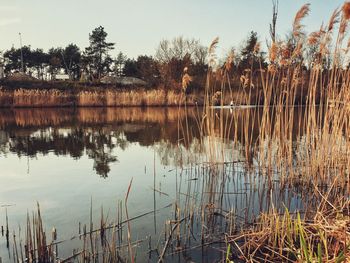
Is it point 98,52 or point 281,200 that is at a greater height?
point 98,52

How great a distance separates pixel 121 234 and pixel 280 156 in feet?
9.57

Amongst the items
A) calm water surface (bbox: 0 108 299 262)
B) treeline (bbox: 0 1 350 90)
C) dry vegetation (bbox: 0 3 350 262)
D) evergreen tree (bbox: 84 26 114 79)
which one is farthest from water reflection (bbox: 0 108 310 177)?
evergreen tree (bbox: 84 26 114 79)

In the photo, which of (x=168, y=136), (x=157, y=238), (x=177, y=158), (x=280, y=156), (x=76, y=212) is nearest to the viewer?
(x=157, y=238)

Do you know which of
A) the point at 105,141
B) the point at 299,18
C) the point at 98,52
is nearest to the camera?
the point at 299,18

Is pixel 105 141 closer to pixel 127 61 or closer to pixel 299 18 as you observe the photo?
pixel 299 18

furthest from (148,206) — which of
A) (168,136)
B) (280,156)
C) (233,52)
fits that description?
(168,136)

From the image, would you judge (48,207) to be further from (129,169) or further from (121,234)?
(129,169)

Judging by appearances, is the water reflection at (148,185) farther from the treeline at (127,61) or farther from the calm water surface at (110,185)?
the treeline at (127,61)

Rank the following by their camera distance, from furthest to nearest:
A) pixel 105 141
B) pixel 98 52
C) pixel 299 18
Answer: pixel 98 52 < pixel 105 141 < pixel 299 18

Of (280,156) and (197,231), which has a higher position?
(280,156)

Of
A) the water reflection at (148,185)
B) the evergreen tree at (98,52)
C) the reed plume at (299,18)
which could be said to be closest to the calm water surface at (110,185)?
the water reflection at (148,185)

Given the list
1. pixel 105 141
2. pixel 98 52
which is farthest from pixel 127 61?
pixel 105 141

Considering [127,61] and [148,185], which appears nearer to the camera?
[148,185]

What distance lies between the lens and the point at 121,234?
344 cm
